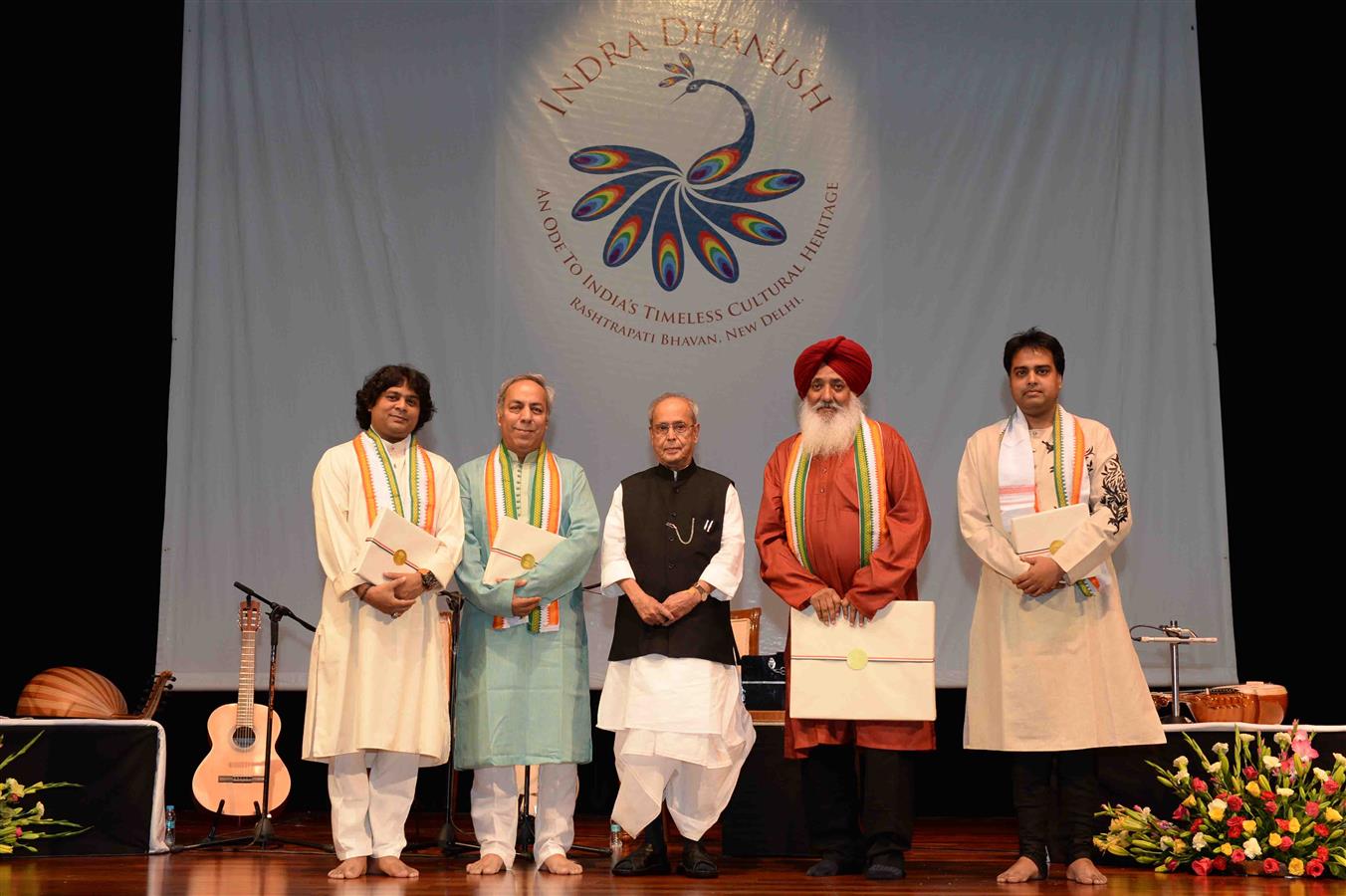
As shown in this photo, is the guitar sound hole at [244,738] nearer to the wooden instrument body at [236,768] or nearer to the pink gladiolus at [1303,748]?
the wooden instrument body at [236,768]

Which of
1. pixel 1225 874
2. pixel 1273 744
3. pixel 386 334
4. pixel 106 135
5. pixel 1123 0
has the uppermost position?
pixel 1123 0

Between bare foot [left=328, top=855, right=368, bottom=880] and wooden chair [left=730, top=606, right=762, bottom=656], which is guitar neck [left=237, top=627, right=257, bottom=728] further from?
wooden chair [left=730, top=606, right=762, bottom=656]

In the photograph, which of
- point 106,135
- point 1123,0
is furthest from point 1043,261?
point 106,135

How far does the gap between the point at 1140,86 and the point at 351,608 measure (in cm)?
443

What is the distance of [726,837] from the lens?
480 cm

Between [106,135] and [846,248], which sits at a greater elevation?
[106,135]

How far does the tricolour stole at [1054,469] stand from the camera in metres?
4.34

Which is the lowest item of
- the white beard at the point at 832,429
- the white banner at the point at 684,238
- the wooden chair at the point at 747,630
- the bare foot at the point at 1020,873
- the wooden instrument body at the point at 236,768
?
the bare foot at the point at 1020,873

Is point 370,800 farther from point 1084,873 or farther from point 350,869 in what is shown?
point 1084,873

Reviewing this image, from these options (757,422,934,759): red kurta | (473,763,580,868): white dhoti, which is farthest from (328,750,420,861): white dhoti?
(757,422,934,759): red kurta

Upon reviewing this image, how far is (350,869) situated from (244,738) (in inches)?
61.4

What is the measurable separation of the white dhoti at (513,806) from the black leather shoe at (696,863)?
0.40m

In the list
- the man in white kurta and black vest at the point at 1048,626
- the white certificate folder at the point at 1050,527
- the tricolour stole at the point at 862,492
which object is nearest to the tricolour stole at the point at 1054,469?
the man in white kurta and black vest at the point at 1048,626

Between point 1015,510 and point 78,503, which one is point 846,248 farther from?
point 78,503
